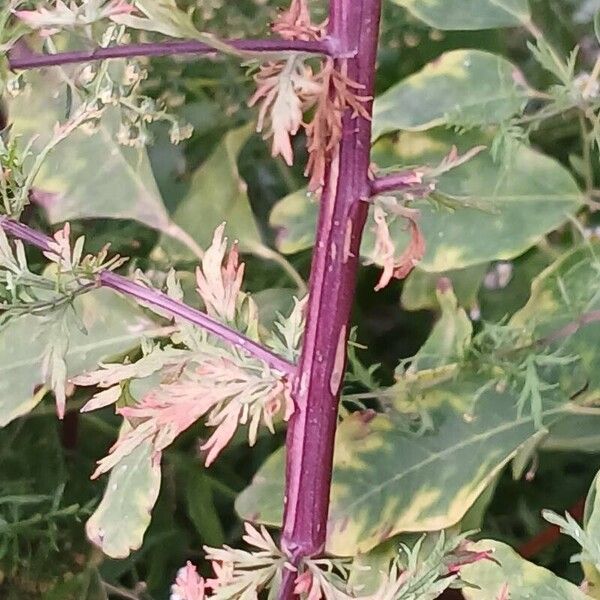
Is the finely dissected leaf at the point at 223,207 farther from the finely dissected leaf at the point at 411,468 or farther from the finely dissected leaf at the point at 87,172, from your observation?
the finely dissected leaf at the point at 411,468

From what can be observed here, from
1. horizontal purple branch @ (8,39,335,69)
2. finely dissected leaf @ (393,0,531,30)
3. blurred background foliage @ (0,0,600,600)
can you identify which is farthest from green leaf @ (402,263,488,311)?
horizontal purple branch @ (8,39,335,69)

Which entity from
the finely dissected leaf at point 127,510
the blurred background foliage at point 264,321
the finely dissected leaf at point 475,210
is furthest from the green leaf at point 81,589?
the finely dissected leaf at point 475,210

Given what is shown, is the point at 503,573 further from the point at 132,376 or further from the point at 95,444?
the point at 95,444

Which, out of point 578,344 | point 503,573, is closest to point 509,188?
point 578,344

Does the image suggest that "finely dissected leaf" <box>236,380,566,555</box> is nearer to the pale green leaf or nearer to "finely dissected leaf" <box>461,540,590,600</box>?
"finely dissected leaf" <box>461,540,590,600</box>

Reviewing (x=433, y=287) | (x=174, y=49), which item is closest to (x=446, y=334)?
A: (x=433, y=287)
